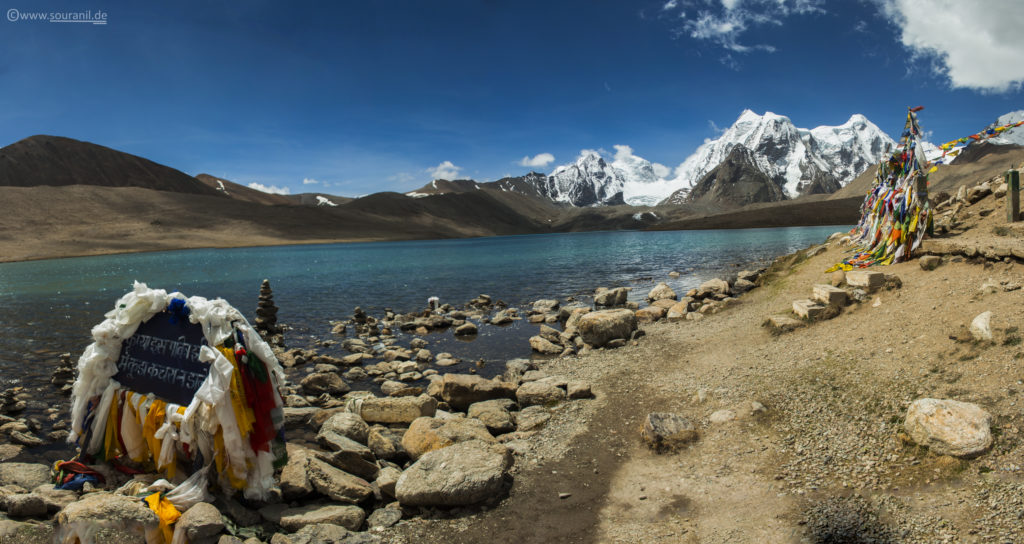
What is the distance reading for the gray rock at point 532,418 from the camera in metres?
9.10

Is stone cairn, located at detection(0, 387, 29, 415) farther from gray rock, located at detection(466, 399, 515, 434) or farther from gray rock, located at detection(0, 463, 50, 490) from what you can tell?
gray rock, located at detection(466, 399, 515, 434)

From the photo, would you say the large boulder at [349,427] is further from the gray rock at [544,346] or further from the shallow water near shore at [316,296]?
the gray rock at [544,346]

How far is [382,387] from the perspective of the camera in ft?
43.2

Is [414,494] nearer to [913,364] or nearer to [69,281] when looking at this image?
[913,364]

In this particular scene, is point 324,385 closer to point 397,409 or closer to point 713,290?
point 397,409

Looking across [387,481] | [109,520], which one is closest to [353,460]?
[387,481]

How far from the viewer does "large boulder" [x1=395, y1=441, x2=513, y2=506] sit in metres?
6.19

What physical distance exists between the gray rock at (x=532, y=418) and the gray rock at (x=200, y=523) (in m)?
5.22

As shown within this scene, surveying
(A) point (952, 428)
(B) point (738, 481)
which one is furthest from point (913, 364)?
(B) point (738, 481)

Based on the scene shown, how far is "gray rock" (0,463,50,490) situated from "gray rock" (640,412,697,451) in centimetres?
830

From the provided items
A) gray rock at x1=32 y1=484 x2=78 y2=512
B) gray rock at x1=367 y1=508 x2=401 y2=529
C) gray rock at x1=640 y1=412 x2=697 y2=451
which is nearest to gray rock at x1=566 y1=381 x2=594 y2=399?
gray rock at x1=640 y1=412 x2=697 y2=451

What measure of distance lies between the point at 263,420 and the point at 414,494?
204 cm

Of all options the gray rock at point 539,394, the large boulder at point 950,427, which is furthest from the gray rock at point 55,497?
the large boulder at point 950,427

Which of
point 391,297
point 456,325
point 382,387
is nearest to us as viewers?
point 382,387
